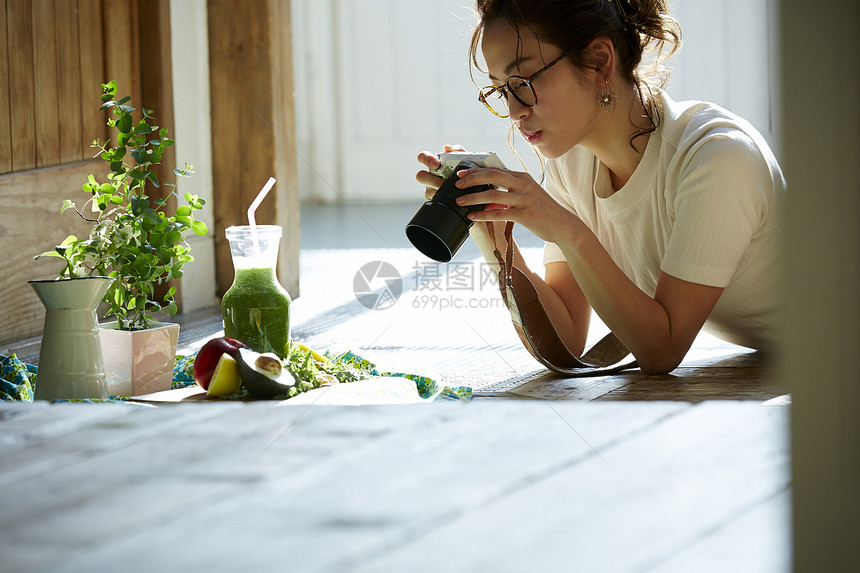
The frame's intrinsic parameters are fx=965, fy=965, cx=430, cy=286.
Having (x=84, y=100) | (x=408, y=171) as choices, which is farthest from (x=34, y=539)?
(x=408, y=171)

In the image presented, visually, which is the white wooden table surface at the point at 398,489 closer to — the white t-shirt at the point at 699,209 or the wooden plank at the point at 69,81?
the white t-shirt at the point at 699,209

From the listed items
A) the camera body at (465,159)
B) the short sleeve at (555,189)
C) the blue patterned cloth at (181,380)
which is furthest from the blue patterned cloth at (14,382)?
the short sleeve at (555,189)

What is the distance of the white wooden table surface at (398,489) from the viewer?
0.43m

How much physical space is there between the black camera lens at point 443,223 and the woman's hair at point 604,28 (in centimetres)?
23

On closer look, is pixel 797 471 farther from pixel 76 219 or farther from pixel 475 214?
pixel 76 219

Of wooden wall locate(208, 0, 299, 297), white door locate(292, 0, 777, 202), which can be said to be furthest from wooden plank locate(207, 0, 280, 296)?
white door locate(292, 0, 777, 202)

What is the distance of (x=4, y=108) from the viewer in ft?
5.95

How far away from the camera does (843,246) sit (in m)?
0.27

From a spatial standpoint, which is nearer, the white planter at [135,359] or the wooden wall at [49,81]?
the white planter at [135,359]

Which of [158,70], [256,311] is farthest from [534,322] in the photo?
[158,70]

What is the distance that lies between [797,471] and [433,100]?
16.2ft

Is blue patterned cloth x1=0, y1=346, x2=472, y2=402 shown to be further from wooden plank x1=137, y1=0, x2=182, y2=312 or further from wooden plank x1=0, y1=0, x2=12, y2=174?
wooden plank x1=137, y1=0, x2=182, y2=312

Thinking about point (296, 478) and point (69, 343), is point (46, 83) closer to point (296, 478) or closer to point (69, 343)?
point (69, 343)

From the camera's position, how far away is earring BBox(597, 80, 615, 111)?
130cm
